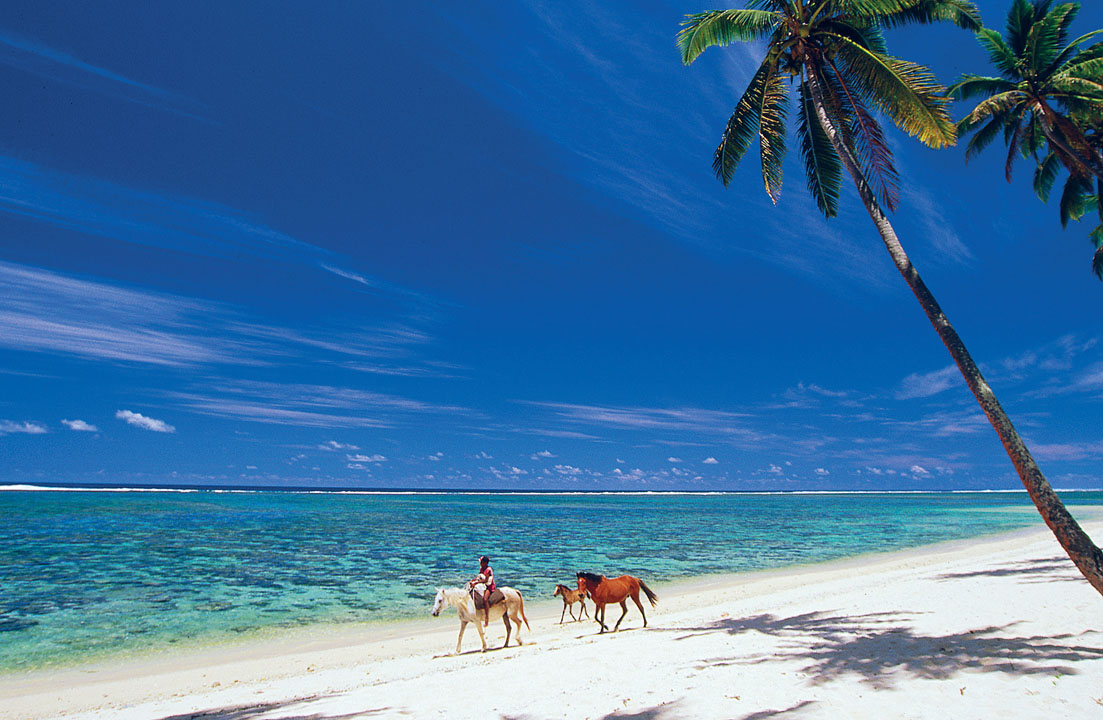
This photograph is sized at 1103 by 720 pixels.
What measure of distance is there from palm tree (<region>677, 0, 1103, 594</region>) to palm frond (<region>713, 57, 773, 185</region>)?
1.0 inches

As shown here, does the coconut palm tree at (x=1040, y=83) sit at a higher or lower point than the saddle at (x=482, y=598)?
higher

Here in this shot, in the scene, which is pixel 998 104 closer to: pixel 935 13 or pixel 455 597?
pixel 935 13

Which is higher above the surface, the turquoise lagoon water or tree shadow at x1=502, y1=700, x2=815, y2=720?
the turquoise lagoon water

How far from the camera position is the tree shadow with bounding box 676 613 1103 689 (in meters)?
7.71

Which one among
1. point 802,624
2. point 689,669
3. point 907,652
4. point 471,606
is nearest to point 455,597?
point 471,606

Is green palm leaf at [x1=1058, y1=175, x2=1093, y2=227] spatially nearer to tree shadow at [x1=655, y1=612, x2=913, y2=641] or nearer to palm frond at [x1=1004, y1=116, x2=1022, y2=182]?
palm frond at [x1=1004, y1=116, x2=1022, y2=182]

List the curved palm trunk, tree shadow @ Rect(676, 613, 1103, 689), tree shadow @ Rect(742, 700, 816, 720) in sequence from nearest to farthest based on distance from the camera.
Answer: tree shadow @ Rect(742, 700, 816, 720), tree shadow @ Rect(676, 613, 1103, 689), the curved palm trunk

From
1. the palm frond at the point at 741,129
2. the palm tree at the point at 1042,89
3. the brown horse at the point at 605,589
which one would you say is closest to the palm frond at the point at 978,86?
the palm tree at the point at 1042,89

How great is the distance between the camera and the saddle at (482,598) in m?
11.9

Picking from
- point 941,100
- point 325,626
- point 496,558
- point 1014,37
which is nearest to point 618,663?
point 325,626

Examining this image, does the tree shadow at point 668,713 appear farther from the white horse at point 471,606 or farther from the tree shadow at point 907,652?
the white horse at point 471,606

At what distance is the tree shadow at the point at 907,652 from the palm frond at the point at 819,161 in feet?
34.1

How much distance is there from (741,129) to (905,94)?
13.1ft

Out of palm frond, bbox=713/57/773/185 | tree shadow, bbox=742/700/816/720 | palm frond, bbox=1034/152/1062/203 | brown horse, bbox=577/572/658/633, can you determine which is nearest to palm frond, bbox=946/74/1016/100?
palm frond, bbox=1034/152/1062/203
